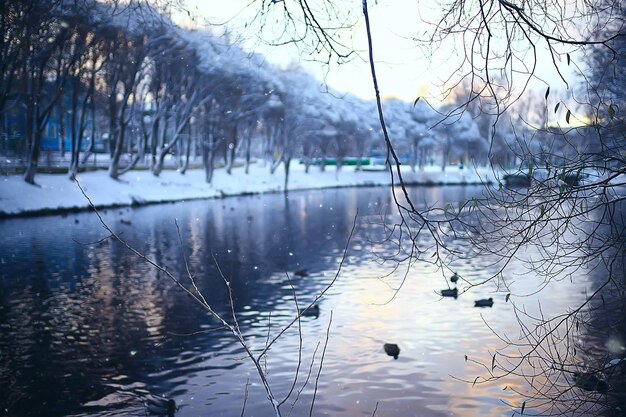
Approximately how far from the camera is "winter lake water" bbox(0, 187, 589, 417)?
34.8 feet

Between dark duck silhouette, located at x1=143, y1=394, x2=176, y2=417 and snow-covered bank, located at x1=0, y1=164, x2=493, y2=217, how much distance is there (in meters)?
11.5

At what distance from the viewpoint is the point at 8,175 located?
4012cm

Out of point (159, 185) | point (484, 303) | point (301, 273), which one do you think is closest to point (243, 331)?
point (484, 303)

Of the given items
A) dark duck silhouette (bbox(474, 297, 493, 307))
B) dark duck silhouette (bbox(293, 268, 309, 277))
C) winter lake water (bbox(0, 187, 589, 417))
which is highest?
dark duck silhouette (bbox(474, 297, 493, 307))

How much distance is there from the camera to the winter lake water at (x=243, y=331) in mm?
10594

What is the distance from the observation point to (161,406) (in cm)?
1001

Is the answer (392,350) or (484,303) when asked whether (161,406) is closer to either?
(392,350)

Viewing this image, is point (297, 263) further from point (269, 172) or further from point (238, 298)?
point (269, 172)

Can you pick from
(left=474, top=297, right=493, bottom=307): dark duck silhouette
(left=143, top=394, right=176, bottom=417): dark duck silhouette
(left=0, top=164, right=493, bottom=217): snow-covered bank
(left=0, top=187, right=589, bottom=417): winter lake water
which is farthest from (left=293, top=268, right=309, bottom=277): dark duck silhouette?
(left=143, top=394, right=176, bottom=417): dark duck silhouette

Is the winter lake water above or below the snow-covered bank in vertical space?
below

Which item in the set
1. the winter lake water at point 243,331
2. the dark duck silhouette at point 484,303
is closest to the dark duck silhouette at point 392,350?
the winter lake water at point 243,331

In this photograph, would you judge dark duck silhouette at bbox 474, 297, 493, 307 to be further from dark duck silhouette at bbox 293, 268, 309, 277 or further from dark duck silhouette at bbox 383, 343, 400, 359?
dark duck silhouette at bbox 293, 268, 309, 277

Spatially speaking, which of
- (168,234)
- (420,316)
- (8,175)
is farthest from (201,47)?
(420,316)

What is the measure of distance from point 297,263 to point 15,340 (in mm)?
11344
